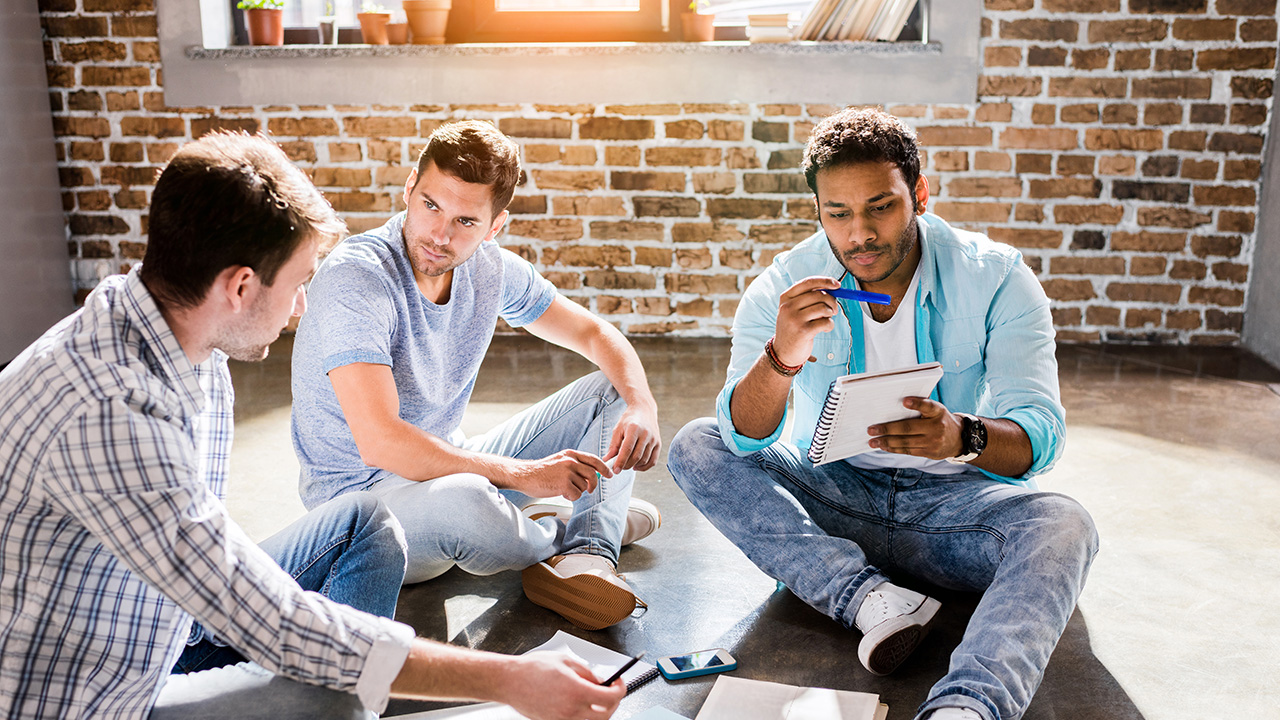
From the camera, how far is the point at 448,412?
2.06m

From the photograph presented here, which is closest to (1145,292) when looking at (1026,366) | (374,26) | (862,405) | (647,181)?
(647,181)

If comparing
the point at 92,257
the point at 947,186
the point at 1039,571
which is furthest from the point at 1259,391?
the point at 92,257

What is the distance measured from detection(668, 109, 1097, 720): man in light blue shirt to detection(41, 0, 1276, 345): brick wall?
2.13 m

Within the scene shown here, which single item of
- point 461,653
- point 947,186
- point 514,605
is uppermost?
point 947,186

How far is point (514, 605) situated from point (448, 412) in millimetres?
415

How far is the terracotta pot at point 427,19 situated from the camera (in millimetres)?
4051

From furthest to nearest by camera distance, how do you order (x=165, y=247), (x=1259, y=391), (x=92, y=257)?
(x=92, y=257), (x=1259, y=391), (x=165, y=247)

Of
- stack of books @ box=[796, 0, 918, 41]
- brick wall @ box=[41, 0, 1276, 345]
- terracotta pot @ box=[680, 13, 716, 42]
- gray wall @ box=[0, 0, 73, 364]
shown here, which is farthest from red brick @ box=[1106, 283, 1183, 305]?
gray wall @ box=[0, 0, 73, 364]

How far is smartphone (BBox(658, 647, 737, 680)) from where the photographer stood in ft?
5.65

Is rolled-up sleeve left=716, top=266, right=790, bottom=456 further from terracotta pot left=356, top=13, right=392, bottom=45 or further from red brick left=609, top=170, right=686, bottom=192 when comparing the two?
terracotta pot left=356, top=13, right=392, bottom=45

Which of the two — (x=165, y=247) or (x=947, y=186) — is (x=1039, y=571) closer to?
(x=165, y=247)

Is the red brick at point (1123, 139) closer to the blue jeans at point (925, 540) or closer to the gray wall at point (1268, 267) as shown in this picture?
the gray wall at point (1268, 267)

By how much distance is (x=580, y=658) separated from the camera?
5.27 ft

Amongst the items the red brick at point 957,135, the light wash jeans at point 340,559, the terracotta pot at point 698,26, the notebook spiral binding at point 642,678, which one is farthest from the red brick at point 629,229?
the light wash jeans at point 340,559
